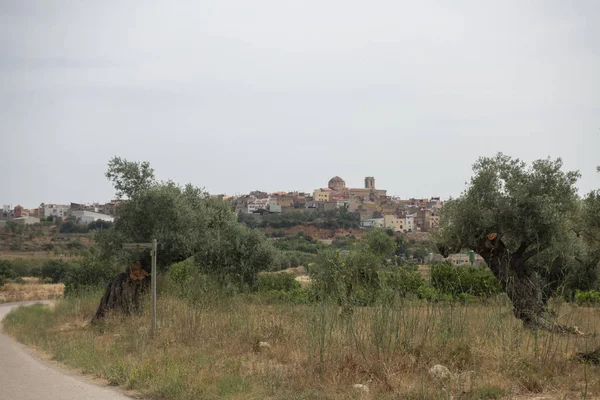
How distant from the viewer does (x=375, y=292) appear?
39.9 ft

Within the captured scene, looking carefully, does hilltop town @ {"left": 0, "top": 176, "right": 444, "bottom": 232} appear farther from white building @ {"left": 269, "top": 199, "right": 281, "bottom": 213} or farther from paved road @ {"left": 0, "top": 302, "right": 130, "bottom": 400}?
paved road @ {"left": 0, "top": 302, "right": 130, "bottom": 400}

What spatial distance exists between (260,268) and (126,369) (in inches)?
645

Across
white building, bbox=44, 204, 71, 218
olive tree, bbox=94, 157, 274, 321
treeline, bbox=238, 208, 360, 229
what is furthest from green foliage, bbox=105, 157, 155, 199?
white building, bbox=44, 204, 71, 218

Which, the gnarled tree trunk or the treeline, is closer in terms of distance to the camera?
the gnarled tree trunk

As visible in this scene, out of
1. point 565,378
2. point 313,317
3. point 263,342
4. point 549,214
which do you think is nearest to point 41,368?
point 263,342

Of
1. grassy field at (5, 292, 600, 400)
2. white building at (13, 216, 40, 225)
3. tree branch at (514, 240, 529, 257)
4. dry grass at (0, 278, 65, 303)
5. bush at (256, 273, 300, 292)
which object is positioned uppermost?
tree branch at (514, 240, 529, 257)

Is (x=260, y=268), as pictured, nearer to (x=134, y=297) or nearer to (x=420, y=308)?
(x=134, y=297)

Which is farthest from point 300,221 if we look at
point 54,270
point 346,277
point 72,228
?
point 346,277

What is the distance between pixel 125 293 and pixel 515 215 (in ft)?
39.9

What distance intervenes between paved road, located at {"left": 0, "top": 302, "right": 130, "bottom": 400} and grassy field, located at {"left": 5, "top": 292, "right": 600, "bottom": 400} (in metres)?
0.47

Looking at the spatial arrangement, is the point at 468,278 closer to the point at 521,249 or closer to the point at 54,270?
the point at 521,249

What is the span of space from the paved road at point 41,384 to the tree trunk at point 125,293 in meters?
6.07

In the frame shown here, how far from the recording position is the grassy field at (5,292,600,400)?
869cm

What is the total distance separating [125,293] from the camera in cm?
1988
